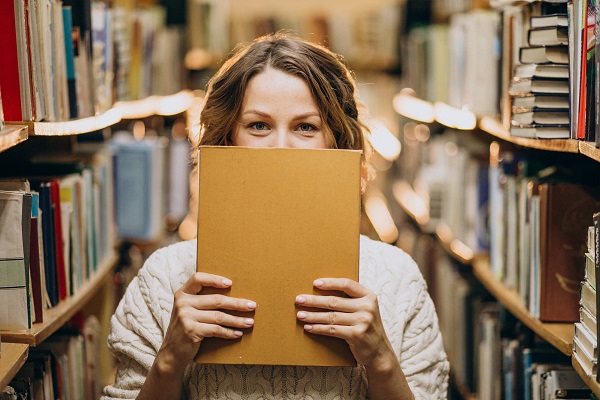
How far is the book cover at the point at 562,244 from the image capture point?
72.5 inches

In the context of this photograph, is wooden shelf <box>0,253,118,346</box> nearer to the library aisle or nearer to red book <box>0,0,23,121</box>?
the library aisle

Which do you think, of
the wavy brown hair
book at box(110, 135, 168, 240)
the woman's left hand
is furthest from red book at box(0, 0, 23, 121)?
book at box(110, 135, 168, 240)

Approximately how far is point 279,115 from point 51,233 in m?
0.69

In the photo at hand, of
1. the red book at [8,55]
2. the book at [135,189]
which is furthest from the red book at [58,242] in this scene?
the book at [135,189]

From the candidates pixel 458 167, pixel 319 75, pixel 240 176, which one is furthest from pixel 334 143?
pixel 458 167

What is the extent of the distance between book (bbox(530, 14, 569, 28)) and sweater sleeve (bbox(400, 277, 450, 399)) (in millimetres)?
611

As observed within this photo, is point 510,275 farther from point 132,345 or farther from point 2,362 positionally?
point 2,362

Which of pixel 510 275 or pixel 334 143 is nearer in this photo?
pixel 334 143

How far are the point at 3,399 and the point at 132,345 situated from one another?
26 centimetres

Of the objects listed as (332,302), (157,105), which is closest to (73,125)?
(332,302)

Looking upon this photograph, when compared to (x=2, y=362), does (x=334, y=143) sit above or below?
above

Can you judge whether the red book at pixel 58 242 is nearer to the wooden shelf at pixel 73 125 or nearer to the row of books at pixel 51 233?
the row of books at pixel 51 233

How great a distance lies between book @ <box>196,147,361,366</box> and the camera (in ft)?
4.52

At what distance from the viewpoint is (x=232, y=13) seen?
5.01 m
